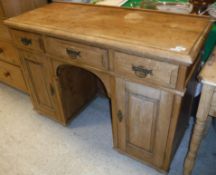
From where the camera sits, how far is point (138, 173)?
136 cm

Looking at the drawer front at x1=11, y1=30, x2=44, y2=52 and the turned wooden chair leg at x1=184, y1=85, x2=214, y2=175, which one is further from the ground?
the drawer front at x1=11, y1=30, x2=44, y2=52

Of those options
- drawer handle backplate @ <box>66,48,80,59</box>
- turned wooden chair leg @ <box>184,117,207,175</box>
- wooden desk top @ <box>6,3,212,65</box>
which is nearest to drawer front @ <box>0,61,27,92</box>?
wooden desk top @ <box>6,3,212,65</box>

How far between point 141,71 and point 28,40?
80 centimetres

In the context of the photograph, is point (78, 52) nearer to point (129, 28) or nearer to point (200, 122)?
point (129, 28)

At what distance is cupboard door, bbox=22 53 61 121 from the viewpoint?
56.9 inches

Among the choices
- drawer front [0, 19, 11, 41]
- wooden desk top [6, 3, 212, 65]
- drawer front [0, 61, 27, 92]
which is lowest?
drawer front [0, 61, 27, 92]

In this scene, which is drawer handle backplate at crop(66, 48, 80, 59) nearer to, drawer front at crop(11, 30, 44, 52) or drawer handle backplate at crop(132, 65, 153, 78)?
drawer front at crop(11, 30, 44, 52)

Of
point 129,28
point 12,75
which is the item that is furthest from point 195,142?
point 12,75

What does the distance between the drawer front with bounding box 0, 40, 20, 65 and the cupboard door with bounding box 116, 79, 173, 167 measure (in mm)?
1094

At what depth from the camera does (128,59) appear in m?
0.99

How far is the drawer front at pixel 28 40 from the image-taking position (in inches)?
51.0

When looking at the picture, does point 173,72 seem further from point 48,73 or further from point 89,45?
point 48,73

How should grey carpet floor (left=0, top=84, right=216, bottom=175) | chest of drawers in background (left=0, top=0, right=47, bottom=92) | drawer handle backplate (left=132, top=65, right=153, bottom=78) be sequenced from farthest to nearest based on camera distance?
1. chest of drawers in background (left=0, top=0, right=47, bottom=92)
2. grey carpet floor (left=0, top=84, right=216, bottom=175)
3. drawer handle backplate (left=132, top=65, right=153, bottom=78)

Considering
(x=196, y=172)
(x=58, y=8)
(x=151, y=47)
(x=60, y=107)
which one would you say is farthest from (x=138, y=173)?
(x=58, y=8)
